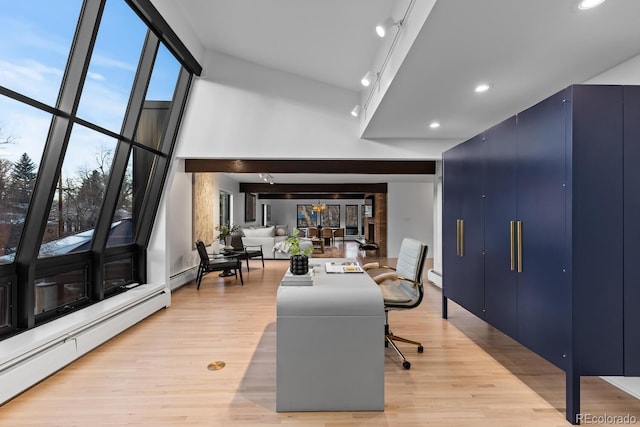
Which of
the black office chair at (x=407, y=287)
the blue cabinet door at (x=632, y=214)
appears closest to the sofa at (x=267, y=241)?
the black office chair at (x=407, y=287)

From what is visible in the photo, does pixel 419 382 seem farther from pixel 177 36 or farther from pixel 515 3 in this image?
pixel 177 36

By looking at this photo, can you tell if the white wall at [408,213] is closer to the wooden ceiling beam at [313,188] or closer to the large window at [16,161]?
the wooden ceiling beam at [313,188]

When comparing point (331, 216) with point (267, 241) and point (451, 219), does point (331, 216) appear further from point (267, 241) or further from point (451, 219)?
point (451, 219)

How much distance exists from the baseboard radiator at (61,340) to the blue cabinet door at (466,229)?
12.2 feet

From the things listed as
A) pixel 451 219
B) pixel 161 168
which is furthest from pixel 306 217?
pixel 451 219

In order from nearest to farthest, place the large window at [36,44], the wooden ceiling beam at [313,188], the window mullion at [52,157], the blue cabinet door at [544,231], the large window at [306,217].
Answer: the blue cabinet door at [544,231]
the large window at [36,44]
the window mullion at [52,157]
the wooden ceiling beam at [313,188]
the large window at [306,217]

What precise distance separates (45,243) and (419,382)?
3460 mm

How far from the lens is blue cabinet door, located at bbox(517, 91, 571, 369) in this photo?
2.02m

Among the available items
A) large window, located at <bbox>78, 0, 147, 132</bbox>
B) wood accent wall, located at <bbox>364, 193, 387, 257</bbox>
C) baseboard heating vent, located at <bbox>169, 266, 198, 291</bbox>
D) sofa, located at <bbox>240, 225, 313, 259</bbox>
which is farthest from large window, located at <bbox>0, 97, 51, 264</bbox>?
wood accent wall, located at <bbox>364, 193, 387, 257</bbox>

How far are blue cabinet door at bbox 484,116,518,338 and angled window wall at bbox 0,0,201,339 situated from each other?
3.53 meters

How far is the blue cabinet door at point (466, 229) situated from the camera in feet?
10.0

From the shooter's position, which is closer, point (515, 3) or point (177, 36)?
point (515, 3)

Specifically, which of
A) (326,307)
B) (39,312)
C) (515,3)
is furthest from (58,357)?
(515,3)

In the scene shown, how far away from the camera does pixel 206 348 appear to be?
10.1 ft
